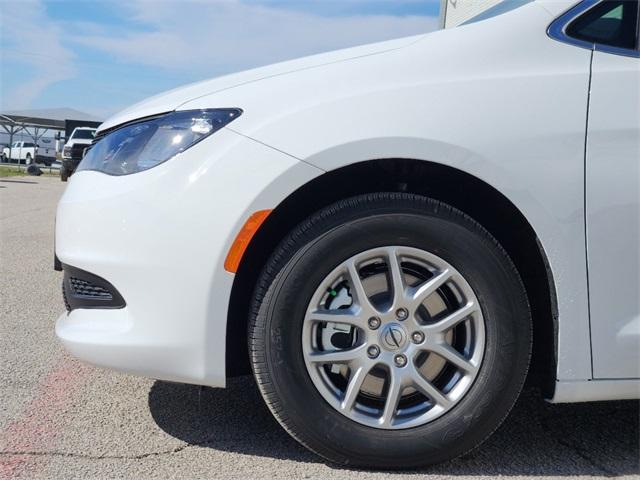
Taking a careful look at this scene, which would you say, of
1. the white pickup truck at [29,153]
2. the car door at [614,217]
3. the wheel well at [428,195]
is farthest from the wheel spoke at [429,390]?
the white pickup truck at [29,153]

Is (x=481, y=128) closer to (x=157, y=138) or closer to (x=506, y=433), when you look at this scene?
(x=157, y=138)

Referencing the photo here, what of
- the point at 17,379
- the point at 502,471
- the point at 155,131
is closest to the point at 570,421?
the point at 502,471

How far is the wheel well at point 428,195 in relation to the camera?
82.4 inches

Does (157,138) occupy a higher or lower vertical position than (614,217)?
higher

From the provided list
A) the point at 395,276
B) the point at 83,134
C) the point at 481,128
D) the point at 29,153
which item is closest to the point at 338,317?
the point at 395,276

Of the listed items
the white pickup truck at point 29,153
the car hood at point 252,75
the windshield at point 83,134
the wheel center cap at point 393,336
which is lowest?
the white pickup truck at point 29,153

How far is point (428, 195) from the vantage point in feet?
7.18

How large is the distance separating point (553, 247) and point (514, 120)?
0.41 meters

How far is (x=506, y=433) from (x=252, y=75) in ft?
5.21

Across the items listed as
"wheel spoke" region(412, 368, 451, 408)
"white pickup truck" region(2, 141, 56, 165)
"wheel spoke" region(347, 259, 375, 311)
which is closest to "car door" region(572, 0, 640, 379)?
"wheel spoke" region(412, 368, 451, 408)

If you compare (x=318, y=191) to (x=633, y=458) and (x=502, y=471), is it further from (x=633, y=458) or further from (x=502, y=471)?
(x=633, y=458)

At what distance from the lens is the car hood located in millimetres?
2201

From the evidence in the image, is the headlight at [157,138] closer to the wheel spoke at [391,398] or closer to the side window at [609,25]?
the wheel spoke at [391,398]

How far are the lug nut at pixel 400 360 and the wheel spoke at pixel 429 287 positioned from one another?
17 centimetres
